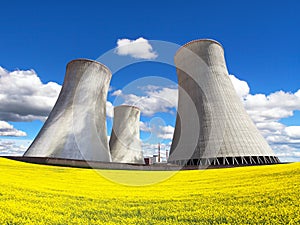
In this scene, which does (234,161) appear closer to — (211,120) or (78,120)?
(211,120)

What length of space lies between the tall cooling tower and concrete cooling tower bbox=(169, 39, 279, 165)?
291 inches

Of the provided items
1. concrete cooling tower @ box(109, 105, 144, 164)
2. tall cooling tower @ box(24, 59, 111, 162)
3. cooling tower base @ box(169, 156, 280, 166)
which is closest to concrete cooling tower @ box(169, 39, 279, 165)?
cooling tower base @ box(169, 156, 280, 166)

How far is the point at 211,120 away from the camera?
19.3 meters

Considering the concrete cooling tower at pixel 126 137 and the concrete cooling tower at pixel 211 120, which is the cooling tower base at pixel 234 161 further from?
the concrete cooling tower at pixel 126 137

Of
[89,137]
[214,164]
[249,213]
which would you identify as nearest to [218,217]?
[249,213]

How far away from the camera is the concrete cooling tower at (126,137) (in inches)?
1188

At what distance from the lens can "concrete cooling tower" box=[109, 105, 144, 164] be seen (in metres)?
30.2

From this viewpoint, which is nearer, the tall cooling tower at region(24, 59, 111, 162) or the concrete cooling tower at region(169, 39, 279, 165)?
the concrete cooling tower at region(169, 39, 279, 165)

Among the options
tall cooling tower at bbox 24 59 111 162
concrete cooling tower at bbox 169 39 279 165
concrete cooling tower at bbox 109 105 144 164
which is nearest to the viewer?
concrete cooling tower at bbox 169 39 279 165

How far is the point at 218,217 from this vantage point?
3.26 meters

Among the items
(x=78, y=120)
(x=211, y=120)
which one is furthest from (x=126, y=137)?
(x=211, y=120)

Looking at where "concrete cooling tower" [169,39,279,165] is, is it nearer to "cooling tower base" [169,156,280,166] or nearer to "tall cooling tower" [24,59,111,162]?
"cooling tower base" [169,156,280,166]

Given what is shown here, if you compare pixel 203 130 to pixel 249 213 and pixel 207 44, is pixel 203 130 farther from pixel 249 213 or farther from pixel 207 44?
pixel 249 213

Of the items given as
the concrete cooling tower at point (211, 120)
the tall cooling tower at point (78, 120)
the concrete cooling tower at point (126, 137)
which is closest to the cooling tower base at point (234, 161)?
the concrete cooling tower at point (211, 120)
